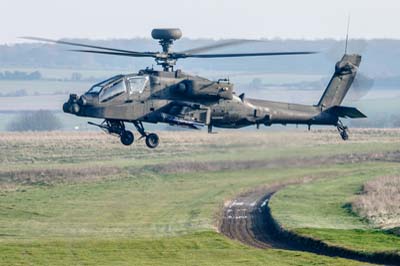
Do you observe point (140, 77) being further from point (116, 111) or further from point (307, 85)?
point (307, 85)

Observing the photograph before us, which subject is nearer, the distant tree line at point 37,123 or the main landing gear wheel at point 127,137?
the main landing gear wheel at point 127,137

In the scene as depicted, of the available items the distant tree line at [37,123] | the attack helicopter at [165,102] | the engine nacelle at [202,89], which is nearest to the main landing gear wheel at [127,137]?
the attack helicopter at [165,102]

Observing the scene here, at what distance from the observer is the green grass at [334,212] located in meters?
62.8

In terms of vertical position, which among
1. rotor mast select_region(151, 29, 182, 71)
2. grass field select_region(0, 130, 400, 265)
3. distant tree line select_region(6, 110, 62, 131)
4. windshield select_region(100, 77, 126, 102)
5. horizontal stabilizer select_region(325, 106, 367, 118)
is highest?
rotor mast select_region(151, 29, 182, 71)

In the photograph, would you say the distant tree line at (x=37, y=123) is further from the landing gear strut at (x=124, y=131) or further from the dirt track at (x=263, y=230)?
the landing gear strut at (x=124, y=131)

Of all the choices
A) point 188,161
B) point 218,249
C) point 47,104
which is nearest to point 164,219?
point 218,249

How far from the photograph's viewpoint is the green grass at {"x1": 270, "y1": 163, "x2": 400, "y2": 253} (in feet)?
206

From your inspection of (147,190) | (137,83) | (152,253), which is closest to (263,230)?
(152,253)

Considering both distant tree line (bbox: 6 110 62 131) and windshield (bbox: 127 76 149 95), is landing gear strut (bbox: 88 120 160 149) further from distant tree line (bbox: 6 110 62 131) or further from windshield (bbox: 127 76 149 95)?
distant tree line (bbox: 6 110 62 131)

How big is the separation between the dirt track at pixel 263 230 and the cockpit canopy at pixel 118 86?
574 inches

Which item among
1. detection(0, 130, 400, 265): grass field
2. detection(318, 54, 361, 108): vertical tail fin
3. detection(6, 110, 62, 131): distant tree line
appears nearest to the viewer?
detection(318, 54, 361, 108): vertical tail fin

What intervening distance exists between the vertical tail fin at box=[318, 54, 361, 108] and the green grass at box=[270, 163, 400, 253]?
288 inches

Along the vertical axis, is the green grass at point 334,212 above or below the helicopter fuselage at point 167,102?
below

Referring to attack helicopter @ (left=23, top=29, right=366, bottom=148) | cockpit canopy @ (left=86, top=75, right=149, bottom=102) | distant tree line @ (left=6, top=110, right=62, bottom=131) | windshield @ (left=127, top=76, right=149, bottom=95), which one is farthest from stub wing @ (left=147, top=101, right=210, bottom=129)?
distant tree line @ (left=6, top=110, right=62, bottom=131)
